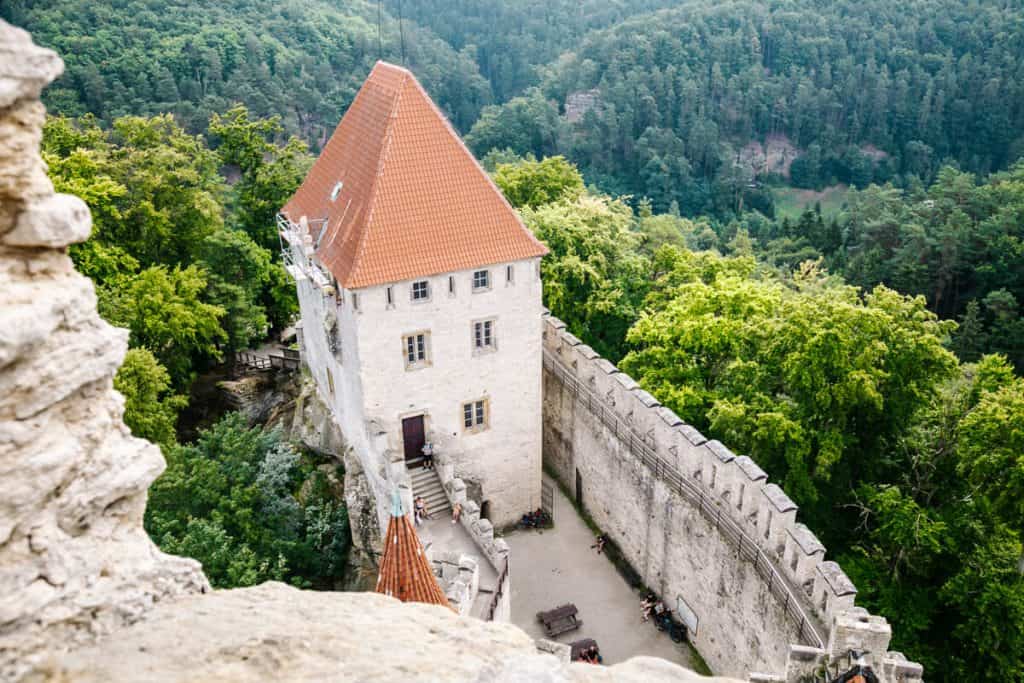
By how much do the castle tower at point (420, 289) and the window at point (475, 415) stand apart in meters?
0.04

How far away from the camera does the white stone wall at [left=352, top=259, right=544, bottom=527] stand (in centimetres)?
2438

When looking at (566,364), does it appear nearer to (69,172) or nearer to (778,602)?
(778,602)

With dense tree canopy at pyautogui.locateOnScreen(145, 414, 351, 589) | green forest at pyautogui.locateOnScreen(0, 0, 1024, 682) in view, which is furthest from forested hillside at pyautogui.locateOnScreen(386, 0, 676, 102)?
dense tree canopy at pyautogui.locateOnScreen(145, 414, 351, 589)

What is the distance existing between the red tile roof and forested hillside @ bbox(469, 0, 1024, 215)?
89456mm

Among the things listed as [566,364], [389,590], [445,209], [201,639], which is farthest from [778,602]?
[201,639]

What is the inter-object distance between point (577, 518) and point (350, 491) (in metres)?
7.68

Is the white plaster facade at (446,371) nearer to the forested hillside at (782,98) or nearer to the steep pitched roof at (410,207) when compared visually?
the steep pitched roof at (410,207)

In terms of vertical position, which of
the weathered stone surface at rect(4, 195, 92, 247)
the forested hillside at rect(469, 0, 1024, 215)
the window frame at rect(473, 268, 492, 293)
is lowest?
the forested hillside at rect(469, 0, 1024, 215)

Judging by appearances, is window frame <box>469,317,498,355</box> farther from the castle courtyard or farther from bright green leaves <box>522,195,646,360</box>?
bright green leaves <box>522,195,646,360</box>

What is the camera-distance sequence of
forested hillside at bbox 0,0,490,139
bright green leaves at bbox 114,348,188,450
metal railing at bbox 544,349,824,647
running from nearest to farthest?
1. metal railing at bbox 544,349,824,647
2. bright green leaves at bbox 114,348,188,450
3. forested hillside at bbox 0,0,490,139

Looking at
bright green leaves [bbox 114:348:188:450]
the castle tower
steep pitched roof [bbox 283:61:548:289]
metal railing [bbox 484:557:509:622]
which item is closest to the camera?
metal railing [bbox 484:557:509:622]

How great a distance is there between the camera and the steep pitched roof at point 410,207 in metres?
23.6

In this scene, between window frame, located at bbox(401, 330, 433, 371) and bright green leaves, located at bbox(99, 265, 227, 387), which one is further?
bright green leaves, located at bbox(99, 265, 227, 387)

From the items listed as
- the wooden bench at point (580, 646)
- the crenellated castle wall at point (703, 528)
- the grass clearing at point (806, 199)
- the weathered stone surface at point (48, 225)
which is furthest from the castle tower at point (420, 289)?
the grass clearing at point (806, 199)
